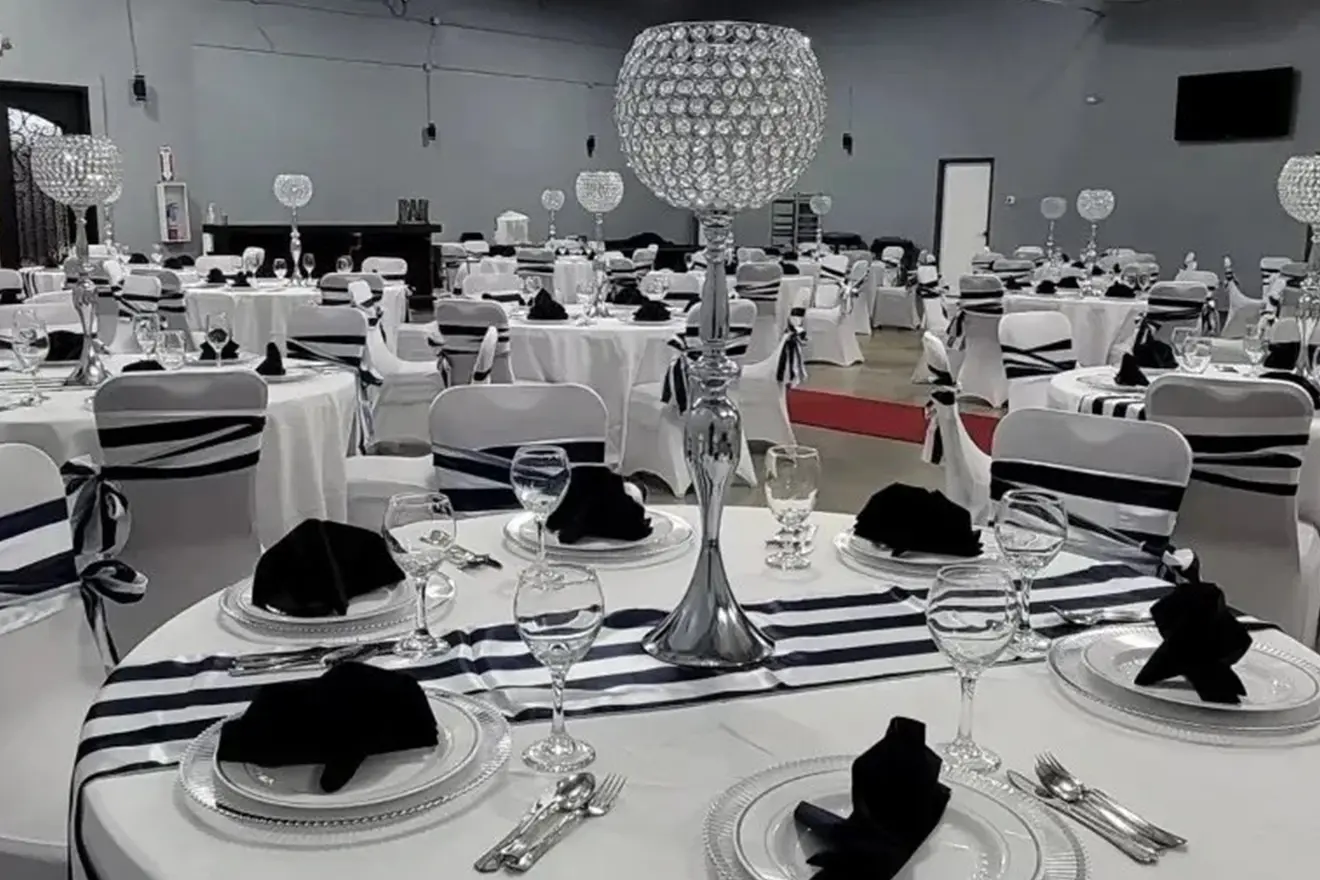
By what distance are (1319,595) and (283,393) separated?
3.09 m

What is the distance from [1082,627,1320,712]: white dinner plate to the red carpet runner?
19.1ft

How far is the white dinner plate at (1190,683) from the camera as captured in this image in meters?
1.50

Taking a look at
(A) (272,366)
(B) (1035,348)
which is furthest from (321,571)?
(B) (1035,348)

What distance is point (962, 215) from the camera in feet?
57.8

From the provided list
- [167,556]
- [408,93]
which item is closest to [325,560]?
[167,556]

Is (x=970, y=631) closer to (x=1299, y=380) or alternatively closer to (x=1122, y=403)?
(x=1122, y=403)

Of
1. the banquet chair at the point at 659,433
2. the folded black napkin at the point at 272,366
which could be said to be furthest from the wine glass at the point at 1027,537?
the banquet chair at the point at 659,433

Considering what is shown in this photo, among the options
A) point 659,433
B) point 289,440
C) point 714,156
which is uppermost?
point 714,156

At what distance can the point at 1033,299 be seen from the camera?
854cm

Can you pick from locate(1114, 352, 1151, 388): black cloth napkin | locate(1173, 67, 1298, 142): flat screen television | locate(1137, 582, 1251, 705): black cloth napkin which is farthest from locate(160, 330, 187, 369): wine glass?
locate(1173, 67, 1298, 142): flat screen television

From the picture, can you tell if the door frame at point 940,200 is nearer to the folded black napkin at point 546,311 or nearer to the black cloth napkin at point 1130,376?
the folded black napkin at point 546,311

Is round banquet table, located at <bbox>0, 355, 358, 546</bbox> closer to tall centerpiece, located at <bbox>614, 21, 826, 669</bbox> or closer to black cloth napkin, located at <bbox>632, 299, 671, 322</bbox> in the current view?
tall centerpiece, located at <bbox>614, 21, 826, 669</bbox>

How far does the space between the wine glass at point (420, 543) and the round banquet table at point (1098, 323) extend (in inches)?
284

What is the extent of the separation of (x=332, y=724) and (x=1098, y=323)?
26.0 ft
